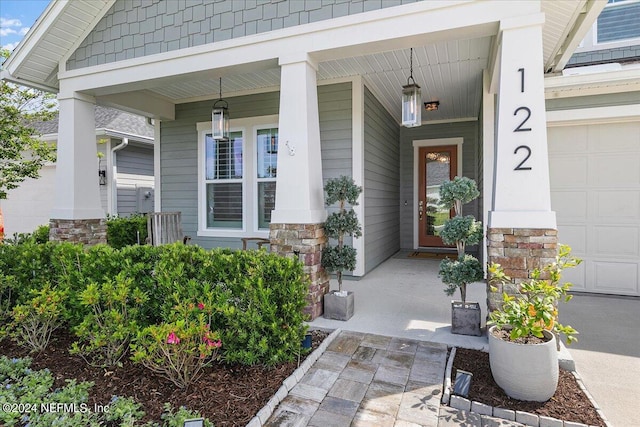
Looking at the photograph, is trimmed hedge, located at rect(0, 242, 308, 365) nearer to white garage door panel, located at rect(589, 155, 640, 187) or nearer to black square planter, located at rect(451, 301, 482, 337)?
black square planter, located at rect(451, 301, 482, 337)

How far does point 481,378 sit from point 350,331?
122 centimetres

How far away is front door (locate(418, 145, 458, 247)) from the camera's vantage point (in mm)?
7941

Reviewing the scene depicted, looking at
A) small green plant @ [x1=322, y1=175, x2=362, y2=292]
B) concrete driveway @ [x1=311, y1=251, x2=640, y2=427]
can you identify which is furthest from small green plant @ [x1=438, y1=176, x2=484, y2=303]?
small green plant @ [x1=322, y1=175, x2=362, y2=292]

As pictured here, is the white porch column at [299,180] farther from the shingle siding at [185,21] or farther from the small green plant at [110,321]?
the small green plant at [110,321]

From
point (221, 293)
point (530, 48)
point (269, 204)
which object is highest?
point (530, 48)

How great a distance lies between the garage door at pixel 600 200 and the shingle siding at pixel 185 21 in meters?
3.05

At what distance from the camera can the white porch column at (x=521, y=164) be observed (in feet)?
9.48

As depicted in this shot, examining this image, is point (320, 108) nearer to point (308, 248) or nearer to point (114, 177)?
point (308, 248)

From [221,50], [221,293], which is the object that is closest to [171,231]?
[221,50]

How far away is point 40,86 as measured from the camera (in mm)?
5242

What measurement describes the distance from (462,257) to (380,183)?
3.42 metres

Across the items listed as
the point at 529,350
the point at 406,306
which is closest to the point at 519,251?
the point at 529,350

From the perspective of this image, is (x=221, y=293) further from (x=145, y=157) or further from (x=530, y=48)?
(x=145, y=157)

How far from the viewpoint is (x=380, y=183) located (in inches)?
259
